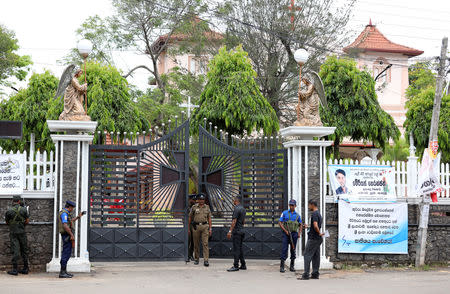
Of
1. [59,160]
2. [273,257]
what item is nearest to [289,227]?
[273,257]

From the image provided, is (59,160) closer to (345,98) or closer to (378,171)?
(378,171)

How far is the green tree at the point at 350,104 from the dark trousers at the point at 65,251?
1332cm

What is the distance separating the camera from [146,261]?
45.4 feet

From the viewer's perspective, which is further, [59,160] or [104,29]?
[104,29]

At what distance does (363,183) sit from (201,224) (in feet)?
12.7

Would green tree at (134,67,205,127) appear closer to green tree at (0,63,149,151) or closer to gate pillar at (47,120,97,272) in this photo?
green tree at (0,63,149,151)

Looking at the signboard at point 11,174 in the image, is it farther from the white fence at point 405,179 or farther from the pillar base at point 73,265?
the white fence at point 405,179

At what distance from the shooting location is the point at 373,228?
1412 cm

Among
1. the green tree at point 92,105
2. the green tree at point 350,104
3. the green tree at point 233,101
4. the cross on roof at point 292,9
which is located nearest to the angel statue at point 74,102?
the green tree at point 92,105

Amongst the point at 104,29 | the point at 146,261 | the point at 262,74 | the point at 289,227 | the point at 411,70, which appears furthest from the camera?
the point at 411,70

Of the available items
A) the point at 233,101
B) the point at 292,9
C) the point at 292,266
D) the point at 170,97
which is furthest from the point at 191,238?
the point at 170,97

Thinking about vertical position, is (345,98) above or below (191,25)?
below

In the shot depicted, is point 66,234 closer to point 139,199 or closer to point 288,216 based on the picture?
point 139,199

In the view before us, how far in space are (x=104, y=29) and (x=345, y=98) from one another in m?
14.2
